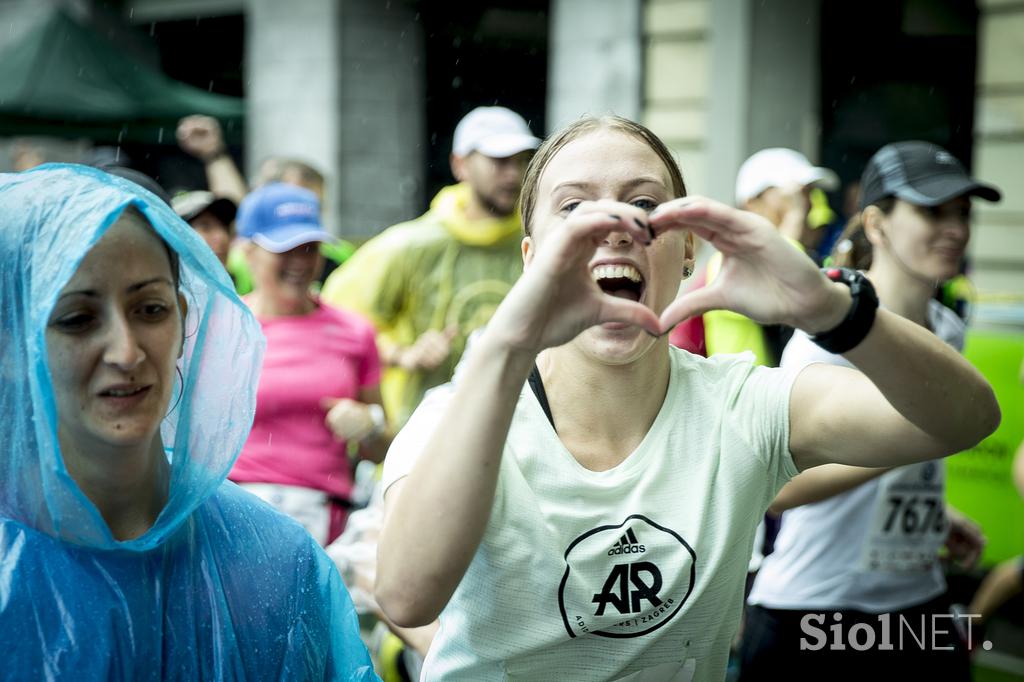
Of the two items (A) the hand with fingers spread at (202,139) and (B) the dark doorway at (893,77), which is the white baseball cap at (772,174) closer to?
(B) the dark doorway at (893,77)

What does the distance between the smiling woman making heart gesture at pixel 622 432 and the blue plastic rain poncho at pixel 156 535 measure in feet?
1.00


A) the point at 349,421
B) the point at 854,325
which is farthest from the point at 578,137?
the point at 349,421

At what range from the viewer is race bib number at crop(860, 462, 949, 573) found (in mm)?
3727

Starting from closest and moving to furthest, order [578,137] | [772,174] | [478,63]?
[578,137] < [772,174] < [478,63]

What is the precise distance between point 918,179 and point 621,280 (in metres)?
2.32

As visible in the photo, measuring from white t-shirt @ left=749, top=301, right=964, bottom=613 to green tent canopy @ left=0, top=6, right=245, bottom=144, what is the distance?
29.6ft

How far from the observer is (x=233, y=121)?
1248 centimetres

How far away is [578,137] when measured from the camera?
2320mm

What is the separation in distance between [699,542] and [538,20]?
1101 centimetres

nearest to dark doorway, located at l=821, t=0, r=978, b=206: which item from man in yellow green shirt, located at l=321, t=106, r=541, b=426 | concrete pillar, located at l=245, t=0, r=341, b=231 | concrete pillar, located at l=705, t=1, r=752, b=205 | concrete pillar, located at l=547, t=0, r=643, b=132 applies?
concrete pillar, located at l=705, t=1, r=752, b=205

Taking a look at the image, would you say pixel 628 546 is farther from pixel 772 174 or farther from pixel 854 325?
pixel 772 174

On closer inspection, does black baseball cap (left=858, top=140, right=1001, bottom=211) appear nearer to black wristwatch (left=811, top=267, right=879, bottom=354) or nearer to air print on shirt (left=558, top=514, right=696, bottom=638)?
black wristwatch (left=811, top=267, right=879, bottom=354)

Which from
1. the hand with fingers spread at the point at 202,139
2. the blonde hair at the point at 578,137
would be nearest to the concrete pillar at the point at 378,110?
the hand with fingers spread at the point at 202,139

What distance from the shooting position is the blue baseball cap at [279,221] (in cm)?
497
